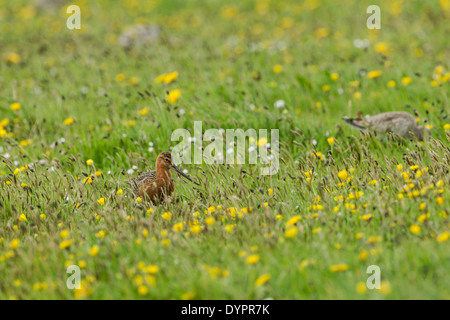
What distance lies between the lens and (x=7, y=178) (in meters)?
5.32

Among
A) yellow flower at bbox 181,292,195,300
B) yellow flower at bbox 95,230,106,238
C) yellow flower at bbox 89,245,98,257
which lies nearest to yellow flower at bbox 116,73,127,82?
yellow flower at bbox 95,230,106,238

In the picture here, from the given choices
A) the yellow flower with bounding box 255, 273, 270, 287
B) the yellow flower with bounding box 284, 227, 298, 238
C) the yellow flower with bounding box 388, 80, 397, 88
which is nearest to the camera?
the yellow flower with bounding box 255, 273, 270, 287

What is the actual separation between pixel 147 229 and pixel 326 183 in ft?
5.58

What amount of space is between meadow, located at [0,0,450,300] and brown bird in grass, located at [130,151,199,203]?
0.18 m

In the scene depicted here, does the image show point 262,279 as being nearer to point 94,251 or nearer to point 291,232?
point 291,232

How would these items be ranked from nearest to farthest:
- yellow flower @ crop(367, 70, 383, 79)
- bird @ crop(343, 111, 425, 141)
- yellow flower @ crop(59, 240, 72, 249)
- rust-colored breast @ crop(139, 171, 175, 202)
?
yellow flower @ crop(59, 240, 72, 249), rust-colored breast @ crop(139, 171, 175, 202), bird @ crop(343, 111, 425, 141), yellow flower @ crop(367, 70, 383, 79)

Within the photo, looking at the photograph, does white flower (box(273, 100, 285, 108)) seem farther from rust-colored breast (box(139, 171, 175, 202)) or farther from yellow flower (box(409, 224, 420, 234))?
yellow flower (box(409, 224, 420, 234))

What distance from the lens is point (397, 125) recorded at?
19.7 feet

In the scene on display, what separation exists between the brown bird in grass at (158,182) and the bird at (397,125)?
7.32ft

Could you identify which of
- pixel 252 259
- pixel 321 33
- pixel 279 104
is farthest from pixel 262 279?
pixel 321 33

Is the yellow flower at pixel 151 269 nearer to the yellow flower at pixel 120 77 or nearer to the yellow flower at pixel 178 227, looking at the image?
the yellow flower at pixel 178 227

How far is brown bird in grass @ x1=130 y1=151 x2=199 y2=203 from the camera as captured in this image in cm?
512
